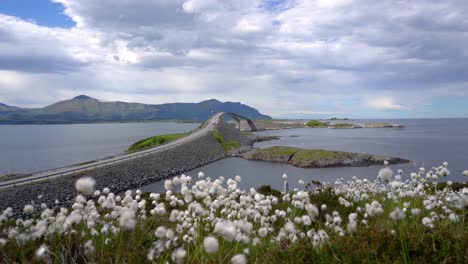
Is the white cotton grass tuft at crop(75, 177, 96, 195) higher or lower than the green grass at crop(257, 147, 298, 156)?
higher

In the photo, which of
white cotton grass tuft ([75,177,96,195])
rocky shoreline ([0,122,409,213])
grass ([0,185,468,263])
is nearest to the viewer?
white cotton grass tuft ([75,177,96,195])

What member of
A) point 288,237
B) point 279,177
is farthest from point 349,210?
point 279,177

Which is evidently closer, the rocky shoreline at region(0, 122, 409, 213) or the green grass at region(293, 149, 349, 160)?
the rocky shoreline at region(0, 122, 409, 213)

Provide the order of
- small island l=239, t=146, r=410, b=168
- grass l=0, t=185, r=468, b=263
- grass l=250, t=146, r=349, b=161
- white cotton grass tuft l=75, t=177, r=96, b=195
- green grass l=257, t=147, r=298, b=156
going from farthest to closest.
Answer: green grass l=257, t=147, r=298, b=156, grass l=250, t=146, r=349, b=161, small island l=239, t=146, r=410, b=168, grass l=0, t=185, r=468, b=263, white cotton grass tuft l=75, t=177, r=96, b=195

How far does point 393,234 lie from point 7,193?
3306 cm

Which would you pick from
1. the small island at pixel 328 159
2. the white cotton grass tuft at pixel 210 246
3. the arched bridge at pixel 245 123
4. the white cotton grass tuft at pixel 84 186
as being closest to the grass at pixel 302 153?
the small island at pixel 328 159

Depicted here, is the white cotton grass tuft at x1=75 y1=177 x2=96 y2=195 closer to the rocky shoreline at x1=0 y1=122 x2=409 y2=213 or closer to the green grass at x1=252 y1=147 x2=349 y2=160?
the rocky shoreline at x1=0 y1=122 x2=409 y2=213

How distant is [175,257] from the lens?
3820 millimetres

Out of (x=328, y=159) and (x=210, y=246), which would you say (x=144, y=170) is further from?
(x=210, y=246)

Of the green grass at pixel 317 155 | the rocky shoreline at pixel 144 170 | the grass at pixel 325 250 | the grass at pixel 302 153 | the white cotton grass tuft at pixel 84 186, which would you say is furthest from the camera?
the grass at pixel 302 153

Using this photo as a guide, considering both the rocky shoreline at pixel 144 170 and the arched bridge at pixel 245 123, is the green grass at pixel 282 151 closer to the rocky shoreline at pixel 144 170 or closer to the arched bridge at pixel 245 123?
the rocky shoreline at pixel 144 170

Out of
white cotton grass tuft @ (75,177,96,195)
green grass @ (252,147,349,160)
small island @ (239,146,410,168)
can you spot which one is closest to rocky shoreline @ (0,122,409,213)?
small island @ (239,146,410,168)

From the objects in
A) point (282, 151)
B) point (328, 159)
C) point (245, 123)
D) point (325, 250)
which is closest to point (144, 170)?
point (282, 151)

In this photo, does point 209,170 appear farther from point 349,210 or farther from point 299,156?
point 349,210
